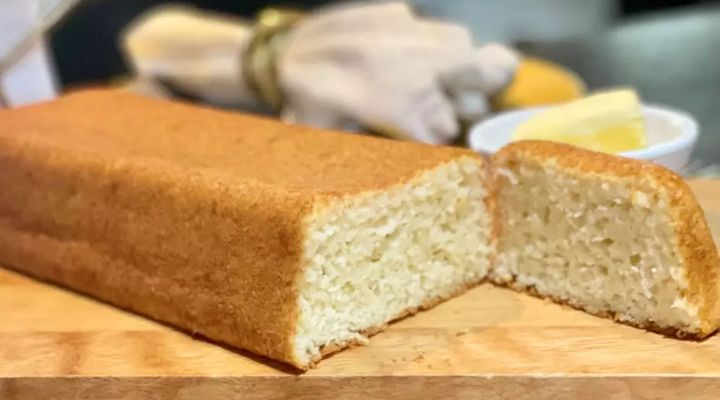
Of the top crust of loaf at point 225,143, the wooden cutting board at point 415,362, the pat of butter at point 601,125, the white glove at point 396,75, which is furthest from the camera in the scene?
the white glove at point 396,75

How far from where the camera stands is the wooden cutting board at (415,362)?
0.96 m

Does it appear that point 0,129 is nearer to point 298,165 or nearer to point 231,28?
point 298,165

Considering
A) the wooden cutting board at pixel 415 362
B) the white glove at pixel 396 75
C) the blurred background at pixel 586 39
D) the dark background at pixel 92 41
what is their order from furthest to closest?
the dark background at pixel 92 41 < the blurred background at pixel 586 39 < the white glove at pixel 396 75 < the wooden cutting board at pixel 415 362

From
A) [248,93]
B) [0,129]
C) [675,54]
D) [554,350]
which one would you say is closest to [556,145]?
[554,350]

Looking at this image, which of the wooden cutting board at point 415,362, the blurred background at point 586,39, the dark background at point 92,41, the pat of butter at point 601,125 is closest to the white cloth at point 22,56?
the blurred background at point 586,39

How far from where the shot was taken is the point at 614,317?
3.54 ft

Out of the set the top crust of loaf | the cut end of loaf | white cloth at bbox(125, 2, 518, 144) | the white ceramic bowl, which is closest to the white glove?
white cloth at bbox(125, 2, 518, 144)

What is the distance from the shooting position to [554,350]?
101cm

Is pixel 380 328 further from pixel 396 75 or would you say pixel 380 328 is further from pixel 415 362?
pixel 396 75

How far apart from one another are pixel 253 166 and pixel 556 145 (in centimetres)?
34

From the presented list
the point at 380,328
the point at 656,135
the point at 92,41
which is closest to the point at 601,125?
the point at 656,135

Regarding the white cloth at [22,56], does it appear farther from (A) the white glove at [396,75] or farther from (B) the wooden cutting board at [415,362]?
(B) the wooden cutting board at [415,362]

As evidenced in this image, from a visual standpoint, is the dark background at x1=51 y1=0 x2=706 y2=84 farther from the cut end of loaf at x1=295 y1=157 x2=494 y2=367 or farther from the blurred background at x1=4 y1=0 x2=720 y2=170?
the cut end of loaf at x1=295 y1=157 x2=494 y2=367

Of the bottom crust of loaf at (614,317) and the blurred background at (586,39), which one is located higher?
the blurred background at (586,39)
